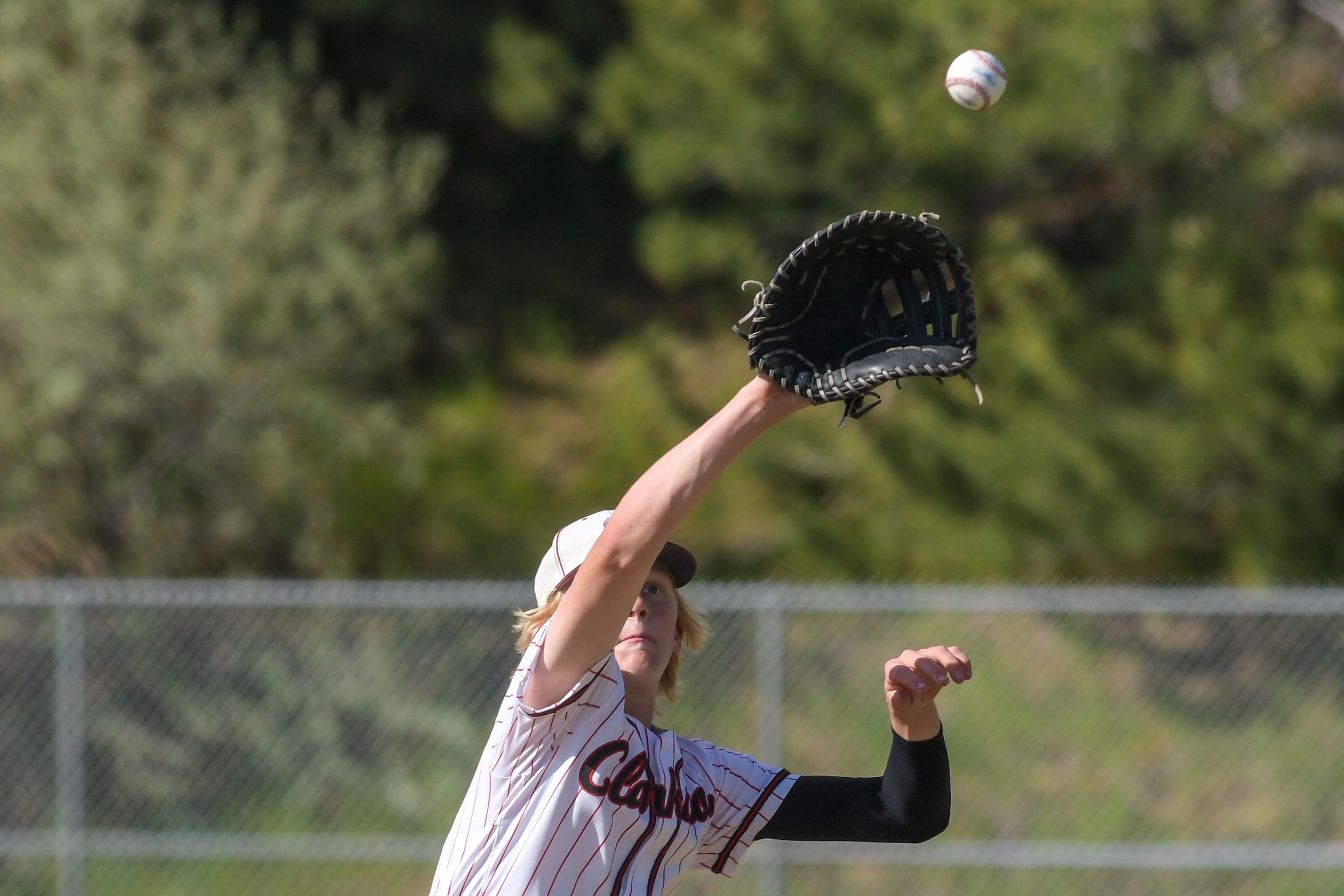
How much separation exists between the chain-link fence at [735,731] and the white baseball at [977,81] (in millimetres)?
3430

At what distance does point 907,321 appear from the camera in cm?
224

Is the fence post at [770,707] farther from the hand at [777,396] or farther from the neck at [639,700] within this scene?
the hand at [777,396]

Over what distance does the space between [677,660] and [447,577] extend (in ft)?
26.6

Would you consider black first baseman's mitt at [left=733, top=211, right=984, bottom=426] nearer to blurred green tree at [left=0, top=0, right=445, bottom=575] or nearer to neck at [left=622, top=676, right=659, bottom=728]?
neck at [left=622, top=676, right=659, bottom=728]

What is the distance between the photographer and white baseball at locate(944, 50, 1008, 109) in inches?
153

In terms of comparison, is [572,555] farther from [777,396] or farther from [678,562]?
[777,396]

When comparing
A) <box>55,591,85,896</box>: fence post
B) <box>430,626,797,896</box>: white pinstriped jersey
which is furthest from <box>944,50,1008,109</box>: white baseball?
<box>55,591,85,896</box>: fence post

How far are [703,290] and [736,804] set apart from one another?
9.52 metres

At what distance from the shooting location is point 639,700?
2615 millimetres

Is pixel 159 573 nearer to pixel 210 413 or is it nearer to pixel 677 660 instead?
pixel 210 413

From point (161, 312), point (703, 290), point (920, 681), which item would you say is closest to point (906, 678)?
point (920, 681)

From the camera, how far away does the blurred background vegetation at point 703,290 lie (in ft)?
27.9

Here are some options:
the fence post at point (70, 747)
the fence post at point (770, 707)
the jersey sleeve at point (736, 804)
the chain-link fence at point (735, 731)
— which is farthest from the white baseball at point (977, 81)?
the fence post at point (70, 747)

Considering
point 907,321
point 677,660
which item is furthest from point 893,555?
point 907,321
